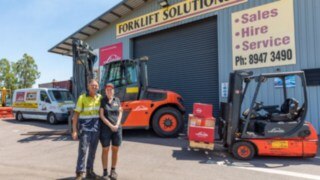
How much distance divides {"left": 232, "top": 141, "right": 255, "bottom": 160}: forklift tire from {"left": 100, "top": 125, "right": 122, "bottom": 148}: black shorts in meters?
3.07

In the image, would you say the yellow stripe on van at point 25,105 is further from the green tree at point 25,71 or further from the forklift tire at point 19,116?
the green tree at point 25,71

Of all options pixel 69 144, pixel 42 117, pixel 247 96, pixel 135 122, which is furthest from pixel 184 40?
pixel 42 117

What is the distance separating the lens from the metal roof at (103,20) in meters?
16.2

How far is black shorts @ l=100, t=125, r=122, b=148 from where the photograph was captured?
553 centimetres

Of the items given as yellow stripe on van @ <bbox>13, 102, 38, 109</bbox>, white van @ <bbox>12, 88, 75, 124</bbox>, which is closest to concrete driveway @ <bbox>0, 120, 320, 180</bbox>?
white van @ <bbox>12, 88, 75, 124</bbox>

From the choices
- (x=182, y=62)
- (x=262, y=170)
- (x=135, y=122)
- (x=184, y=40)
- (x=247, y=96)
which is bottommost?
(x=262, y=170)

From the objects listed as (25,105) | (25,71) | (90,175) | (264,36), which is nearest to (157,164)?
(90,175)

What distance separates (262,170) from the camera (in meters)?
6.31

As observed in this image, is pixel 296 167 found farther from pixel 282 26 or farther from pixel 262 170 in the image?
pixel 282 26

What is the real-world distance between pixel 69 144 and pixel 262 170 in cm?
575

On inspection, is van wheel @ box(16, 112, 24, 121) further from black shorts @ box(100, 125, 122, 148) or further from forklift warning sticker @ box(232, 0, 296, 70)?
black shorts @ box(100, 125, 122, 148)

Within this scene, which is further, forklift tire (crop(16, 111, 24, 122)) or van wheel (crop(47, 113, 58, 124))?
forklift tire (crop(16, 111, 24, 122))

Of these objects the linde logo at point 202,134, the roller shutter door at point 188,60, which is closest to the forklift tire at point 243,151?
the linde logo at point 202,134

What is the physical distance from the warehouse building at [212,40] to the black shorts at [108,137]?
24.6 feet
